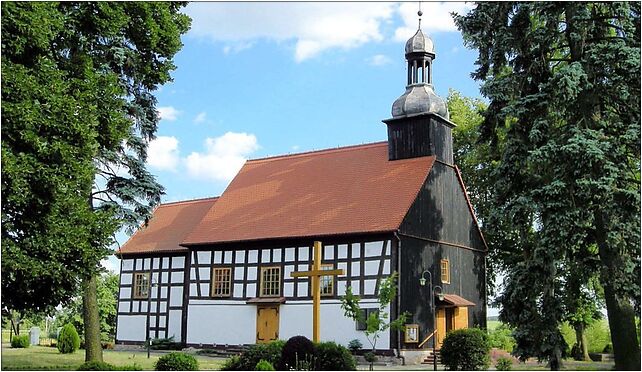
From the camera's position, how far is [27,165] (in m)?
13.7

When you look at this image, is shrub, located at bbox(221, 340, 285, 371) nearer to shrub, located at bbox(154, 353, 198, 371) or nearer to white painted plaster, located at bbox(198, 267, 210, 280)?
shrub, located at bbox(154, 353, 198, 371)

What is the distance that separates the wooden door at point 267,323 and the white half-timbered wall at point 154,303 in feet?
15.1

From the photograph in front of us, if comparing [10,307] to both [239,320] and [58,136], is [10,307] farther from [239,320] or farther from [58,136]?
[239,320]

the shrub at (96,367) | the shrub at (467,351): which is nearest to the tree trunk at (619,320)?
the shrub at (467,351)

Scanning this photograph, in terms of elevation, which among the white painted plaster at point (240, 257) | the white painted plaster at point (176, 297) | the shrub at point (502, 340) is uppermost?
the white painted plaster at point (240, 257)

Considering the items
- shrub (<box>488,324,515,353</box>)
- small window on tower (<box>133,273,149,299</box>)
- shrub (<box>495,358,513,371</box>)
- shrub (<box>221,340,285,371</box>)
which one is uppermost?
small window on tower (<box>133,273,149,299</box>)

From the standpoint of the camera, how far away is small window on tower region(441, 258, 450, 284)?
27.4 metres

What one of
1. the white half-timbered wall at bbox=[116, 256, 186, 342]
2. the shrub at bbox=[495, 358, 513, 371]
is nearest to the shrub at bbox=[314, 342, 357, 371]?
the shrub at bbox=[495, 358, 513, 371]

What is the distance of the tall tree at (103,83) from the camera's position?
1465 centimetres

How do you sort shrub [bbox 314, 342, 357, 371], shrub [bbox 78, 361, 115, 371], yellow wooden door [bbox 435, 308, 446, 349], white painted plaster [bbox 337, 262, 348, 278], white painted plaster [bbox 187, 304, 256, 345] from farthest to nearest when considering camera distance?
1. white painted plaster [bbox 187, 304, 256, 345]
2. yellow wooden door [bbox 435, 308, 446, 349]
3. white painted plaster [bbox 337, 262, 348, 278]
4. shrub [bbox 314, 342, 357, 371]
5. shrub [bbox 78, 361, 115, 371]

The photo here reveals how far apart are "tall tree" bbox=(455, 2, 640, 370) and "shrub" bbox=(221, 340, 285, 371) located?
21.0ft

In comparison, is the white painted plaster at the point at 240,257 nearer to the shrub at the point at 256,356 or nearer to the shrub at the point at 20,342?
the shrub at the point at 20,342

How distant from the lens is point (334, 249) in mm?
26625

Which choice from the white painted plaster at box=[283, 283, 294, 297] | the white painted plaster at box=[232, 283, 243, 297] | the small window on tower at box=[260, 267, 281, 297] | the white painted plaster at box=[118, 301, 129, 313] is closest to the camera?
the white painted plaster at box=[283, 283, 294, 297]
